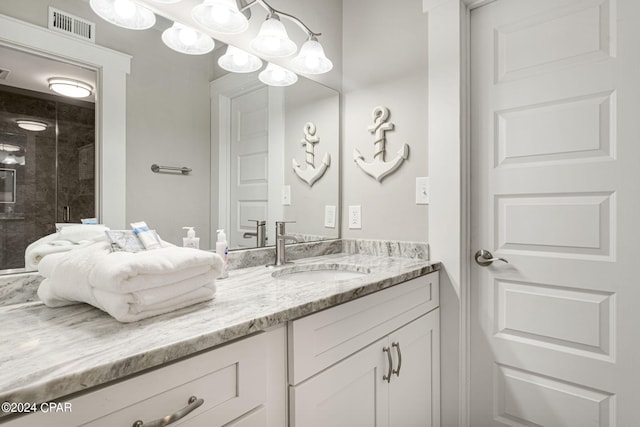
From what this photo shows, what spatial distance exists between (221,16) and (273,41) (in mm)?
256

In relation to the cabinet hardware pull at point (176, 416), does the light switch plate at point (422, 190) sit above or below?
above

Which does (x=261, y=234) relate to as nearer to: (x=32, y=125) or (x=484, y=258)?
(x=32, y=125)

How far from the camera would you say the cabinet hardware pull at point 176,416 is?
1.85 feet

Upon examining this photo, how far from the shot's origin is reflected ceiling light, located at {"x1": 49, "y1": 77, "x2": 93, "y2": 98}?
37.0 inches

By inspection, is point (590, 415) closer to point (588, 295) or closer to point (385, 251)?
point (588, 295)

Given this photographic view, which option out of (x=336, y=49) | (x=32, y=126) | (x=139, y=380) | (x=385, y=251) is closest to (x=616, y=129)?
(x=385, y=251)

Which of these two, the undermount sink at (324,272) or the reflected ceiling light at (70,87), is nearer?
the reflected ceiling light at (70,87)

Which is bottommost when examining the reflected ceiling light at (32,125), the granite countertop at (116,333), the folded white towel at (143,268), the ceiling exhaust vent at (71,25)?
the granite countertop at (116,333)

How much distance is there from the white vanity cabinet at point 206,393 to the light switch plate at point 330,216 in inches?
42.7

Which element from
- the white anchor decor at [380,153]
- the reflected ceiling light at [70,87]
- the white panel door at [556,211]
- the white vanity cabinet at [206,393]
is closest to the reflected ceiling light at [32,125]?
the reflected ceiling light at [70,87]

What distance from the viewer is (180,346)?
60 centimetres

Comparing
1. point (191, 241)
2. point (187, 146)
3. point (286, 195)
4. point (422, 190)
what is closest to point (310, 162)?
point (286, 195)

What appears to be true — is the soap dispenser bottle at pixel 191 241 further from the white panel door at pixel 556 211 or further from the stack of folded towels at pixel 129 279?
the white panel door at pixel 556 211

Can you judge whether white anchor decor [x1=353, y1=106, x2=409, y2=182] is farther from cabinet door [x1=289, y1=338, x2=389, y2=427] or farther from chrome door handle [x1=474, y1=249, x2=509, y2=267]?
cabinet door [x1=289, y1=338, x2=389, y2=427]
